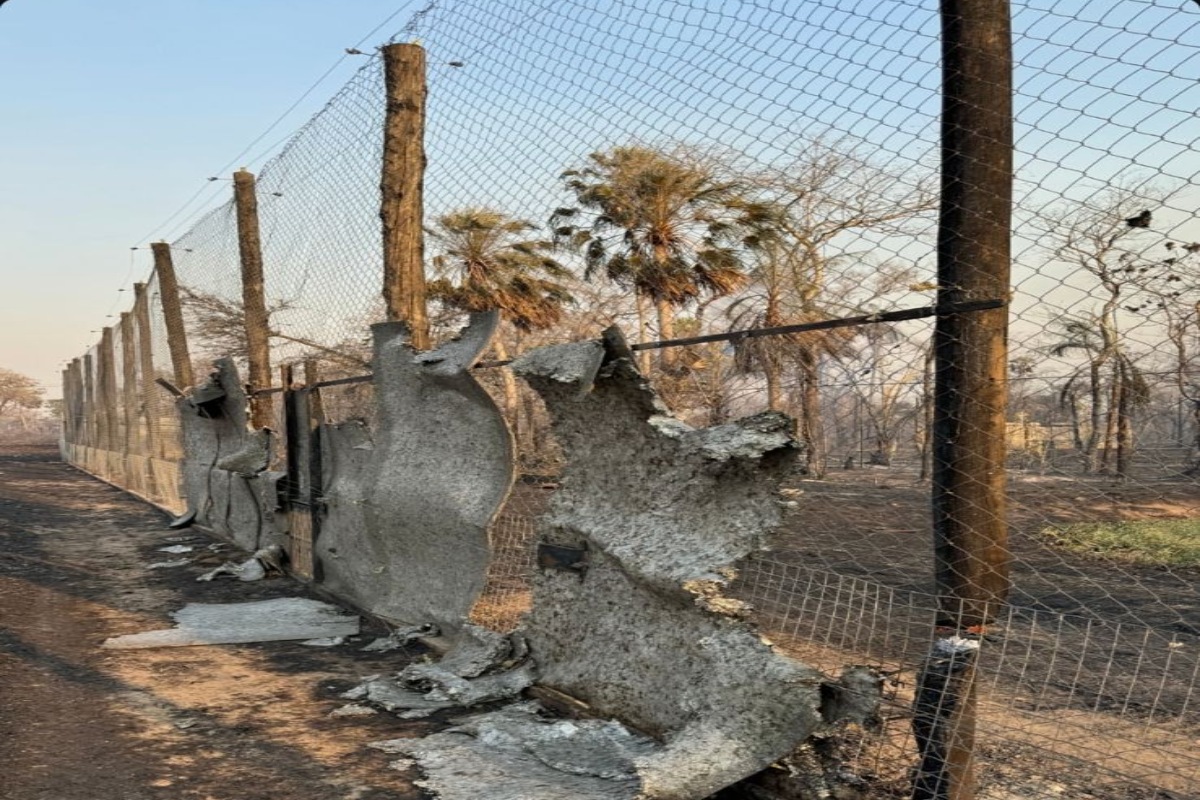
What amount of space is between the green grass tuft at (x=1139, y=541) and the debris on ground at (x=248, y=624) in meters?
7.07

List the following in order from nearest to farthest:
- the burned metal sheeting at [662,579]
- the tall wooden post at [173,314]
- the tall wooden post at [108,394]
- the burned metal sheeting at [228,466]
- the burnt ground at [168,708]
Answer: the burned metal sheeting at [662,579] < the burnt ground at [168,708] < the burned metal sheeting at [228,466] < the tall wooden post at [173,314] < the tall wooden post at [108,394]

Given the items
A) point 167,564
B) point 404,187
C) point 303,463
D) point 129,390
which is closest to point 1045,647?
point 404,187

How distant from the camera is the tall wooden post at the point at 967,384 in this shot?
259cm

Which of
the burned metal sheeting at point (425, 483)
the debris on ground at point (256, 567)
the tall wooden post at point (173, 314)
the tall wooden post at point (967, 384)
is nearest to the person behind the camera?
the tall wooden post at point (967, 384)

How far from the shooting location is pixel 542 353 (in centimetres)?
398

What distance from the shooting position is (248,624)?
621cm

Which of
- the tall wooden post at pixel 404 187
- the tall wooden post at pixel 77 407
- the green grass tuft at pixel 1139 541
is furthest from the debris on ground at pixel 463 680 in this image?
the tall wooden post at pixel 77 407

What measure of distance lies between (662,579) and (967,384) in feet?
3.99

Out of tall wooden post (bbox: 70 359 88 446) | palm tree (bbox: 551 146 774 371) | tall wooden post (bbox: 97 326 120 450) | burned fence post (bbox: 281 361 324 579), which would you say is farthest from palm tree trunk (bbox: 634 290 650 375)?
tall wooden post (bbox: 70 359 88 446)

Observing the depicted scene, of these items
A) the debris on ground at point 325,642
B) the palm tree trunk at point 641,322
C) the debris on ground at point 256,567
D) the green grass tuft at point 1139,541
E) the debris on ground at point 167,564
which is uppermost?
the palm tree trunk at point 641,322

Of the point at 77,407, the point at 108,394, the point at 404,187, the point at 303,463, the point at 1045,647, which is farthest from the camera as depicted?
the point at 77,407

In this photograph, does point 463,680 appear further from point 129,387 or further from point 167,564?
point 129,387

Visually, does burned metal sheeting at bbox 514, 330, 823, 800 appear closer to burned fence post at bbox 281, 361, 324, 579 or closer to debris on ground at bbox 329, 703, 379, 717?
debris on ground at bbox 329, 703, 379, 717

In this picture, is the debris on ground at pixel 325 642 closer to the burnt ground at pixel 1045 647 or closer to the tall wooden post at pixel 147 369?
the burnt ground at pixel 1045 647
